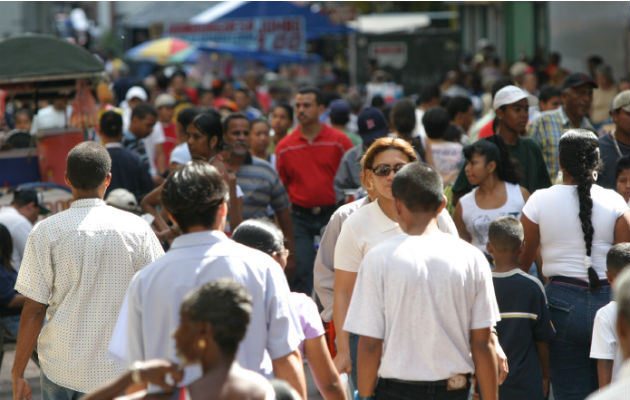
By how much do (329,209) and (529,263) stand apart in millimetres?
3392

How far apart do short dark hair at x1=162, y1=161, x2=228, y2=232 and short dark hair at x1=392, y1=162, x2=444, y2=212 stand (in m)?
0.88

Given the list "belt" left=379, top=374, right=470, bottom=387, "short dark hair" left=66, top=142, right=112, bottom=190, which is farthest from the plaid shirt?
"short dark hair" left=66, top=142, right=112, bottom=190

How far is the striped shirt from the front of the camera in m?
7.89

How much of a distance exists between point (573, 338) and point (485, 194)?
1440 mm

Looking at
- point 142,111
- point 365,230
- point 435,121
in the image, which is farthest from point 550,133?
point 142,111

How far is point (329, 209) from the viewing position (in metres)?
9.14

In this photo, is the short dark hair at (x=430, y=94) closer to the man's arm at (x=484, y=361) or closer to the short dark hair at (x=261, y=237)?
the short dark hair at (x=261, y=237)

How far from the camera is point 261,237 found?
437 cm

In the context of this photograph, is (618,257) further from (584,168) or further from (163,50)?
(163,50)

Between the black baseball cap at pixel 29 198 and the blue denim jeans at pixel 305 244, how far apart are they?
2.23m

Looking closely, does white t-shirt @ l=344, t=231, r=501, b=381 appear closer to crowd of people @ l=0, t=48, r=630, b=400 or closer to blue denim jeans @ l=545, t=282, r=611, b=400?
crowd of people @ l=0, t=48, r=630, b=400

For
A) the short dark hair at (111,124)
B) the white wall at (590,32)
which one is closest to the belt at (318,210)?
the short dark hair at (111,124)

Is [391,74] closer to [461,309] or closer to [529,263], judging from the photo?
[529,263]

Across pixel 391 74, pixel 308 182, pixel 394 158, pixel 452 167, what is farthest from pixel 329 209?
pixel 391 74
